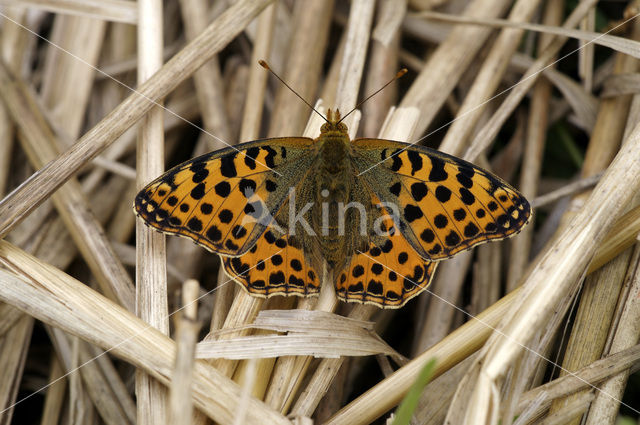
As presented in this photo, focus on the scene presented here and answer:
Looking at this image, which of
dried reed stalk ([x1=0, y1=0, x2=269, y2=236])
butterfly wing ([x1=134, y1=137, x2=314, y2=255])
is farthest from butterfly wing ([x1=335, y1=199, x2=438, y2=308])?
dried reed stalk ([x1=0, y1=0, x2=269, y2=236])

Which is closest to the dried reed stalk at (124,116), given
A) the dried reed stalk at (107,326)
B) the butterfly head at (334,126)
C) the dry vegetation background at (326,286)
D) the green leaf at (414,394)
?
the dry vegetation background at (326,286)

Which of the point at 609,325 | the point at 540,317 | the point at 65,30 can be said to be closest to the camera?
the point at 540,317

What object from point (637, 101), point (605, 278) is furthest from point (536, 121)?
point (605, 278)

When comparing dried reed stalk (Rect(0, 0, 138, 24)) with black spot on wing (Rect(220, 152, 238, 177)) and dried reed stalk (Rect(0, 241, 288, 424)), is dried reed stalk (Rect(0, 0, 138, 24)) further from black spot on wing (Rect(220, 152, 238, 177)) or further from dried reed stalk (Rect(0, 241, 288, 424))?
dried reed stalk (Rect(0, 241, 288, 424))

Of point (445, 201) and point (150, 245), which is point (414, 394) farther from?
point (150, 245)

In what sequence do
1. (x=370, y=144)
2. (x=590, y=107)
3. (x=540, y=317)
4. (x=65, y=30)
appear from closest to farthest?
1. (x=540, y=317)
2. (x=370, y=144)
3. (x=590, y=107)
4. (x=65, y=30)

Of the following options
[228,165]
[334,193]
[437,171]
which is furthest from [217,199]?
[437,171]

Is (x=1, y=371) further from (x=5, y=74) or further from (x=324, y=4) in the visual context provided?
(x=324, y=4)
